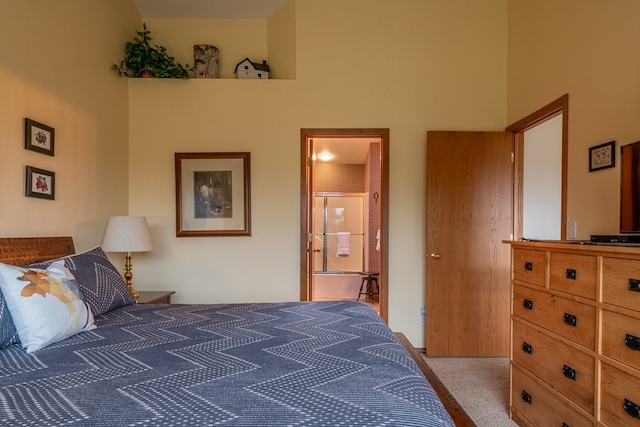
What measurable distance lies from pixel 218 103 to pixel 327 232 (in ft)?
12.2

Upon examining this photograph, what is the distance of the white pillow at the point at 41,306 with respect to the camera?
1.32 meters

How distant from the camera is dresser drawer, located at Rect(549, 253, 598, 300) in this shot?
1.53m

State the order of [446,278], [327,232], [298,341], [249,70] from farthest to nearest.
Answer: [327,232]
[249,70]
[446,278]
[298,341]

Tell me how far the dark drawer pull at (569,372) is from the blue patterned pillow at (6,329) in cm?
232

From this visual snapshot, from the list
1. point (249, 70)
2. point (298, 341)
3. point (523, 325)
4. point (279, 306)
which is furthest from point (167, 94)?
point (523, 325)

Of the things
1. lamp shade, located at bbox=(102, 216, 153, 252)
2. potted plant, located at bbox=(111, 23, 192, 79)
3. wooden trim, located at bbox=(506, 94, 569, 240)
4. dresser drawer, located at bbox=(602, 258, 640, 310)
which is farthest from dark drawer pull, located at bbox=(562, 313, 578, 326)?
potted plant, located at bbox=(111, 23, 192, 79)

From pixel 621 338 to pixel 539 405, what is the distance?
724 millimetres

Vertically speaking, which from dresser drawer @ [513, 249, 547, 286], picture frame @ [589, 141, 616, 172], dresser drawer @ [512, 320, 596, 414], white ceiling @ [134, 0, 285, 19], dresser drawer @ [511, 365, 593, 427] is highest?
white ceiling @ [134, 0, 285, 19]

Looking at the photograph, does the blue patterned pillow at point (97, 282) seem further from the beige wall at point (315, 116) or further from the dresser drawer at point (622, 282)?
the dresser drawer at point (622, 282)

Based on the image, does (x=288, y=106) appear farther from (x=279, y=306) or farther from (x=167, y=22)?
(x=279, y=306)

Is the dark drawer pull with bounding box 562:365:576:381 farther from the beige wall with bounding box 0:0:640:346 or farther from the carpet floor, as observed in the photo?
the beige wall with bounding box 0:0:640:346

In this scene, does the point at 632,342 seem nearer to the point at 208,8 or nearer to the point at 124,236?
the point at 124,236

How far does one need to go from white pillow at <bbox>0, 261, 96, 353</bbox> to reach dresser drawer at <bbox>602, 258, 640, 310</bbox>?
2133mm

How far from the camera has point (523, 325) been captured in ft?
6.67
